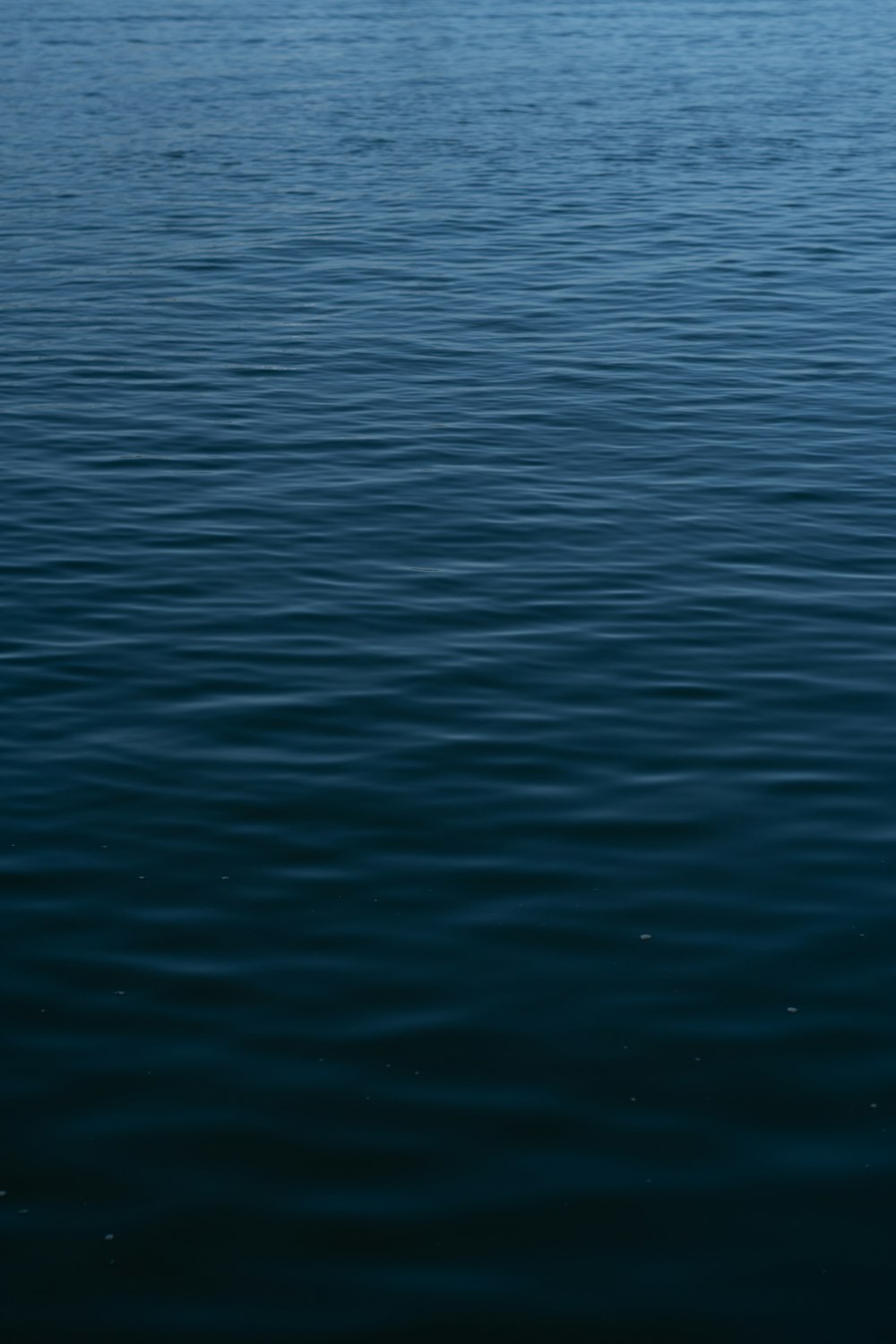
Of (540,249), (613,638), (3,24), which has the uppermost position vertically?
(3,24)

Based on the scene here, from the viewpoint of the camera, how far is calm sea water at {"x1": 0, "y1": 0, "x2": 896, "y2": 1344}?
7.97m

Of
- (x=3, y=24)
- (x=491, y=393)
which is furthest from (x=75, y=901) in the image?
(x=3, y=24)

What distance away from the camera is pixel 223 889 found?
10.9m

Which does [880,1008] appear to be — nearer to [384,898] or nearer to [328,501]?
[384,898]

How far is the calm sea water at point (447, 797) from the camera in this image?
7.97m

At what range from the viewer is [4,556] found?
1705cm

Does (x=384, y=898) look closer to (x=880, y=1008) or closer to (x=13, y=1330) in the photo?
(x=880, y=1008)

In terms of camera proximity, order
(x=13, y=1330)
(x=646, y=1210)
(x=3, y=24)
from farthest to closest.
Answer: (x=3, y=24) < (x=646, y=1210) < (x=13, y=1330)

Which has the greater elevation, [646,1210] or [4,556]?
[4,556]

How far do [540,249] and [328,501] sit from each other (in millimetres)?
14201

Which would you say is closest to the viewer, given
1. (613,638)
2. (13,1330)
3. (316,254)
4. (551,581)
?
(13,1330)

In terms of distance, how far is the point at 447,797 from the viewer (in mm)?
12086

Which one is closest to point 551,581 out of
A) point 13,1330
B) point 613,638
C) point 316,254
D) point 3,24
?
point 613,638

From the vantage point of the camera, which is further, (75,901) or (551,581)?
(551,581)
